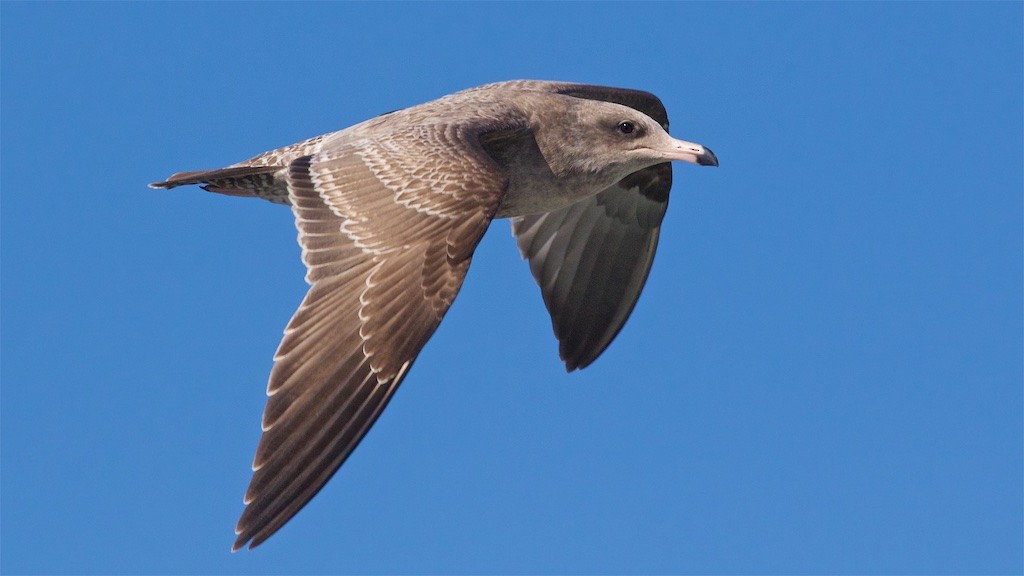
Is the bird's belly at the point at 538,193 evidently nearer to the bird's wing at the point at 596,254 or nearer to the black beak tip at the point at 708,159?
the black beak tip at the point at 708,159

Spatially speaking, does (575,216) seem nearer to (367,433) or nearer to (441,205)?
(441,205)

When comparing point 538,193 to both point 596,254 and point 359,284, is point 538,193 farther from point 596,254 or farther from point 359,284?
point 359,284

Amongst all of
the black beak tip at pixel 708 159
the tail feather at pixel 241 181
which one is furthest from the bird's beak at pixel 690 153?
the tail feather at pixel 241 181

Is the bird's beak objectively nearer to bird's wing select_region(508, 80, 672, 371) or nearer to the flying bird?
the flying bird

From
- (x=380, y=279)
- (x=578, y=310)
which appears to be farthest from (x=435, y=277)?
(x=578, y=310)

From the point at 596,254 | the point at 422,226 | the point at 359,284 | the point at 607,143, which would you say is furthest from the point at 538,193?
the point at 359,284

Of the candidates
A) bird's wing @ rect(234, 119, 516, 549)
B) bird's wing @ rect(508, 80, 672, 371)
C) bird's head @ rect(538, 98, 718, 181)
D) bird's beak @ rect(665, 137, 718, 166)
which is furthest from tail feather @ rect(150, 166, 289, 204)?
bird's beak @ rect(665, 137, 718, 166)
